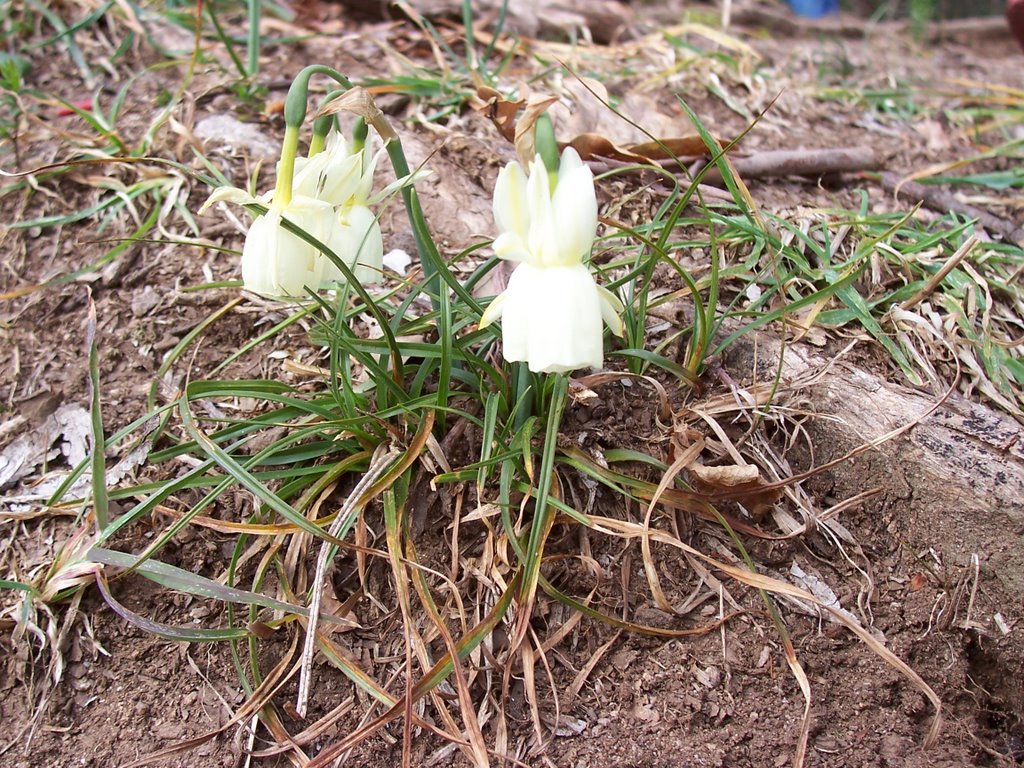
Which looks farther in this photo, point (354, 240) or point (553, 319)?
point (354, 240)

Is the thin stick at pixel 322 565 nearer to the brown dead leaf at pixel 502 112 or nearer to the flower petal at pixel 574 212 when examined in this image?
the flower petal at pixel 574 212

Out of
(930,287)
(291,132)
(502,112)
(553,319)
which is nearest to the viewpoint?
(553,319)

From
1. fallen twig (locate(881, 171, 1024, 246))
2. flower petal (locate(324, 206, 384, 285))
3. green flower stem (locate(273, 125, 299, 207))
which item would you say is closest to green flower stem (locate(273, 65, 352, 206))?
green flower stem (locate(273, 125, 299, 207))

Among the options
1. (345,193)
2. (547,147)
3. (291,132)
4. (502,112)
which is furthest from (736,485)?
(502,112)

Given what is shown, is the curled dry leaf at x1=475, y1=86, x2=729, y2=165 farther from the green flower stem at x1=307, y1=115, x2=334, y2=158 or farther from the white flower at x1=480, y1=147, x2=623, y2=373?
the white flower at x1=480, y1=147, x2=623, y2=373

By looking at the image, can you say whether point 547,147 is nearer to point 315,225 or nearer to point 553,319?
point 553,319

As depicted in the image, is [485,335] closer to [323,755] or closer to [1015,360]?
[323,755]

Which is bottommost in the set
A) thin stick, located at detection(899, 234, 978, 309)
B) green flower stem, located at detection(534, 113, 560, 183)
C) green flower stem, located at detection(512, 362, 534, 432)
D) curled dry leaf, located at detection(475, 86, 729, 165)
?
green flower stem, located at detection(512, 362, 534, 432)
